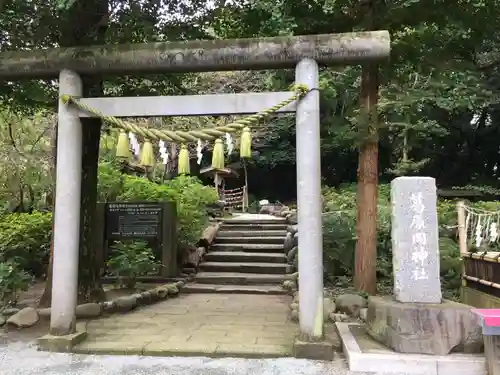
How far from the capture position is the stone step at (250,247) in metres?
11.9

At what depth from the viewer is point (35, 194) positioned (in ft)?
44.7

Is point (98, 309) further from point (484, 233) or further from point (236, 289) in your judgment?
point (484, 233)

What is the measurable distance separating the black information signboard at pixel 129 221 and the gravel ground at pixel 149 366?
4839 mm

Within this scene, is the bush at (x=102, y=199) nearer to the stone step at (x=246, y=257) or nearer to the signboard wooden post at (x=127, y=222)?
the stone step at (x=246, y=257)

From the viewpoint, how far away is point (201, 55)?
534cm

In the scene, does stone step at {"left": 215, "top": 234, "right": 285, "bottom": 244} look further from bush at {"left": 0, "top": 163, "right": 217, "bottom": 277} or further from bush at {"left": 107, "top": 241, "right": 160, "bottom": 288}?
bush at {"left": 107, "top": 241, "right": 160, "bottom": 288}

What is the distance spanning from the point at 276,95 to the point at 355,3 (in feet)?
11.4

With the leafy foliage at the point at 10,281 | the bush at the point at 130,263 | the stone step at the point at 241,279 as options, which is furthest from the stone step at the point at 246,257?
the leafy foliage at the point at 10,281

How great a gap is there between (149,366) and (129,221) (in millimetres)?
5590

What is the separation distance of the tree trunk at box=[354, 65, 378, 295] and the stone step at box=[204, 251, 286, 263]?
13.1ft

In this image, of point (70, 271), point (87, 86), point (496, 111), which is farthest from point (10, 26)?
point (496, 111)

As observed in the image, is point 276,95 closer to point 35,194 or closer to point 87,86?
point 87,86

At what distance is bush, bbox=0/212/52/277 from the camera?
31.3ft

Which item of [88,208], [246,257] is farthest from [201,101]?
[246,257]
